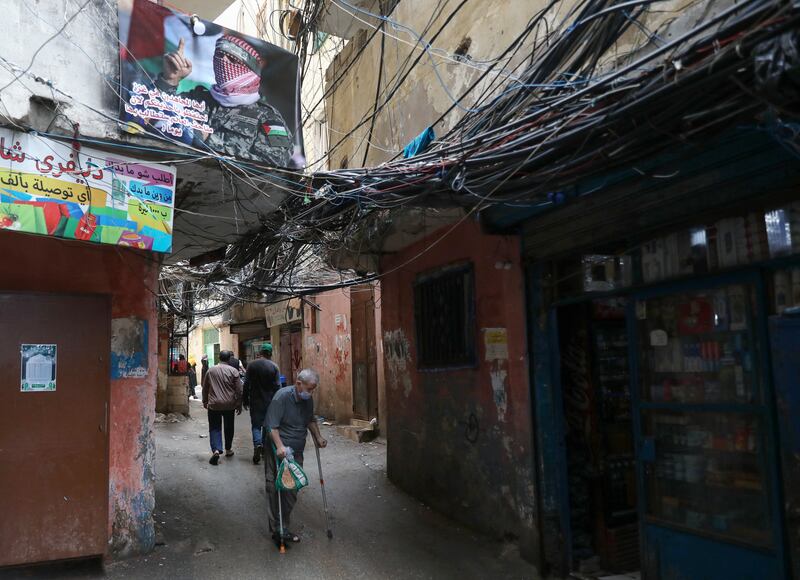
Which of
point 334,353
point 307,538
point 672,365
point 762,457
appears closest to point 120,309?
point 307,538

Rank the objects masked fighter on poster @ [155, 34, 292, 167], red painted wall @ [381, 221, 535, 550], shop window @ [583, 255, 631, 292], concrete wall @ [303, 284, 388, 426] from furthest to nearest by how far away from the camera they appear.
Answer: concrete wall @ [303, 284, 388, 426], red painted wall @ [381, 221, 535, 550], masked fighter on poster @ [155, 34, 292, 167], shop window @ [583, 255, 631, 292]

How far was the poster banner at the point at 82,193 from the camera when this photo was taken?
4395 mm

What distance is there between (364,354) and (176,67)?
8.30 meters

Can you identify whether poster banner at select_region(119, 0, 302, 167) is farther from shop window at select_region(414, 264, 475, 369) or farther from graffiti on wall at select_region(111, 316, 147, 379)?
shop window at select_region(414, 264, 475, 369)

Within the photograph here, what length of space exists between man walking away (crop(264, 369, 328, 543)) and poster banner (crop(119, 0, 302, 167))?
2.17 meters

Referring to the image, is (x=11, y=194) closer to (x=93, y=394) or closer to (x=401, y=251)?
(x=93, y=394)

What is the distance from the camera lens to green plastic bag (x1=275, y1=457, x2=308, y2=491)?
19.2 ft

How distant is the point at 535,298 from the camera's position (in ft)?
19.5

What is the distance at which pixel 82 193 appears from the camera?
468 cm

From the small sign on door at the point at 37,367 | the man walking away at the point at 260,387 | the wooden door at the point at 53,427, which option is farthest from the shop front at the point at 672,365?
the man walking away at the point at 260,387

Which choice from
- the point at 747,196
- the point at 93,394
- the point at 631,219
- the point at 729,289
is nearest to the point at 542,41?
the point at 631,219

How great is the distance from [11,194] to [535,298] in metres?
4.25

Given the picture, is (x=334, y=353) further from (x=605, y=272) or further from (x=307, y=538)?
(x=605, y=272)

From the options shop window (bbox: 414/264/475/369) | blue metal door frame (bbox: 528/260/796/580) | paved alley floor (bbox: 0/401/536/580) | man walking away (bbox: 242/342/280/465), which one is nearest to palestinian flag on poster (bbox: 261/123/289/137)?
shop window (bbox: 414/264/475/369)
